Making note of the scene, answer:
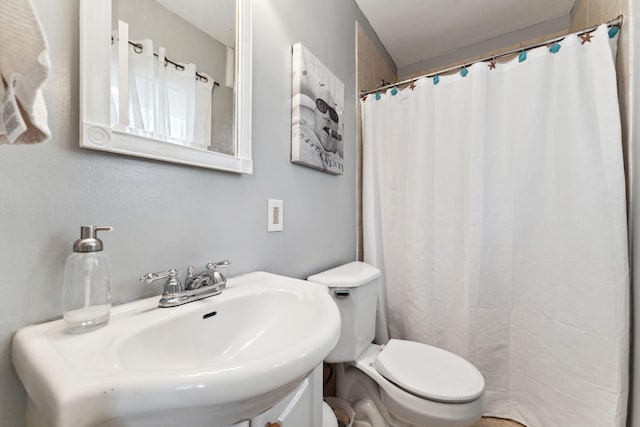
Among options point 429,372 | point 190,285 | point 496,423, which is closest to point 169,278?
point 190,285

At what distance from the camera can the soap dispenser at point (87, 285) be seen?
482 millimetres

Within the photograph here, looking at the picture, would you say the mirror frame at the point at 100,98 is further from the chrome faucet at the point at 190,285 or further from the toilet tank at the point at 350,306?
the toilet tank at the point at 350,306

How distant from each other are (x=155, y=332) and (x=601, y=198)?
1562 mm

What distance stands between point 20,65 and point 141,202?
0.39 m

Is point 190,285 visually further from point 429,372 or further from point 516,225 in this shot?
point 516,225

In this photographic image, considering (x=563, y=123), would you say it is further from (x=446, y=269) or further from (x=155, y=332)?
(x=155, y=332)

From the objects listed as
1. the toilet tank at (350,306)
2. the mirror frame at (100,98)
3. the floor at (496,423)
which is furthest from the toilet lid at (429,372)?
the mirror frame at (100,98)

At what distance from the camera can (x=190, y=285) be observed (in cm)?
69

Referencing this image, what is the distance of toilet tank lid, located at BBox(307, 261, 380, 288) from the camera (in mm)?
1096

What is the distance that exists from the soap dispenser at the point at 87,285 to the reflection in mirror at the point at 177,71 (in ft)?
0.93

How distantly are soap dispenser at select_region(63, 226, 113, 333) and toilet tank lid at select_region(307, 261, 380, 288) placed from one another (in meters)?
0.71

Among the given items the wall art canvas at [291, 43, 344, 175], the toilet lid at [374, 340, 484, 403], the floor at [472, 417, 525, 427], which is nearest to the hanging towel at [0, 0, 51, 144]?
the wall art canvas at [291, 43, 344, 175]

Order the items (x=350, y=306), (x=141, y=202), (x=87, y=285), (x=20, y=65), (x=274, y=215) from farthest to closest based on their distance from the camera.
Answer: (x=350, y=306) < (x=274, y=215) < (x=141, y=202) < (x=87, y=285) < (x=20, y=65)

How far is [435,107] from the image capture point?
1.40 meters
